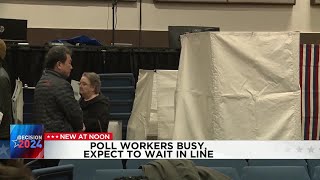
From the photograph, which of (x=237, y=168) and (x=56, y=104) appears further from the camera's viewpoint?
(x=237, y=168)

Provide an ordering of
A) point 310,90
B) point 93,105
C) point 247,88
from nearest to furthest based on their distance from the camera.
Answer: point 247,88 < point 93,105 < point 310,90

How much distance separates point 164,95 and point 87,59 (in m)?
1.17

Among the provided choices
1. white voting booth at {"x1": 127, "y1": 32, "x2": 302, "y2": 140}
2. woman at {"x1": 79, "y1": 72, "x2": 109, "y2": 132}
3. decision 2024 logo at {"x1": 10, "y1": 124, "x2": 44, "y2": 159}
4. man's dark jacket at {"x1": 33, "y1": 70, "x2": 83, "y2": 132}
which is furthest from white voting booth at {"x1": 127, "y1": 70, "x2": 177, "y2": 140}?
man's dark jacket at {"x1": 33, "y1": 70, "x2": 83, "y2": 132}

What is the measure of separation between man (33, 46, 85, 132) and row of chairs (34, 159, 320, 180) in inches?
11.7

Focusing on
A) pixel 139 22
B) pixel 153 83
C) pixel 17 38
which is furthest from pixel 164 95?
pixel 139 22

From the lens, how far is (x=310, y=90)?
541cm

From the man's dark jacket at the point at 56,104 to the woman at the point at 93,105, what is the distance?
1.88 ft

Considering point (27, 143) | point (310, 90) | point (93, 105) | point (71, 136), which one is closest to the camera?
point (71, 136)

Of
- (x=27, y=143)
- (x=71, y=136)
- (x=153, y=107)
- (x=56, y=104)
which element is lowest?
(x=27, y=143)

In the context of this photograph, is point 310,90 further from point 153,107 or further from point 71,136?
point 71,136

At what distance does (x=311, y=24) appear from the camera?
8.55 m

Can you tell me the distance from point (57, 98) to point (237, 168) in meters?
1.42

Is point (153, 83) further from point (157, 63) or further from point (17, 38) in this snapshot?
point (17, 38)

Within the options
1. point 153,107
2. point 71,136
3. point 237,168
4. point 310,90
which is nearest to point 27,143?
point 71,136
